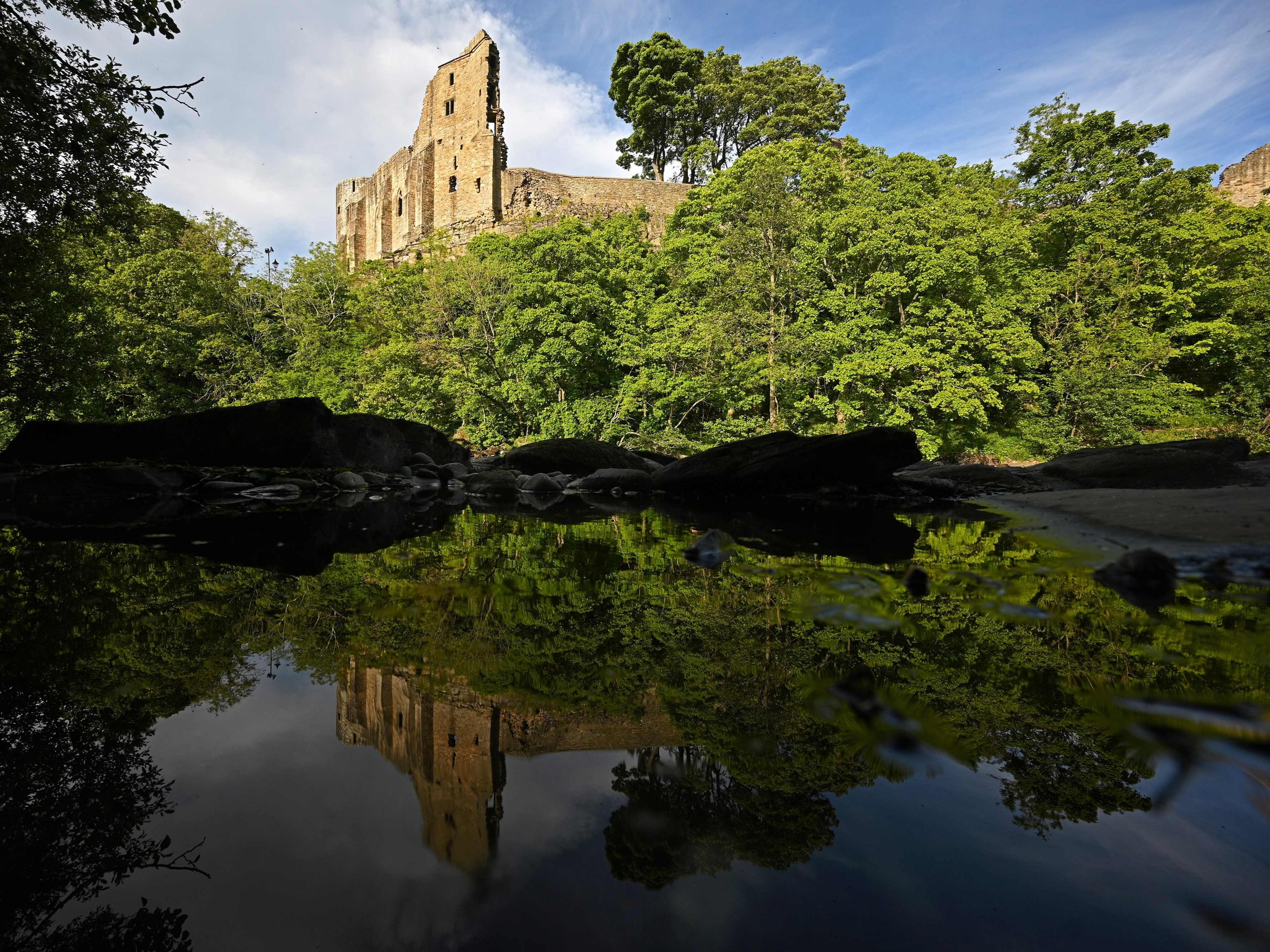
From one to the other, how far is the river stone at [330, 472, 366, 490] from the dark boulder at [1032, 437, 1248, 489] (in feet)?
31.0

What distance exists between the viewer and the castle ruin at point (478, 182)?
3412 cm

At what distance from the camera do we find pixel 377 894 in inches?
27.2

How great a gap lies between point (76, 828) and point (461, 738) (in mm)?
545

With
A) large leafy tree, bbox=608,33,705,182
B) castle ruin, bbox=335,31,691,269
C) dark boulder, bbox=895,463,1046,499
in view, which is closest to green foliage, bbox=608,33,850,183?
large leafy tree, bbox=608,33,705,182

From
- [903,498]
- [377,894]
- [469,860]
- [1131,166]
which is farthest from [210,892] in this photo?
[1131,166]

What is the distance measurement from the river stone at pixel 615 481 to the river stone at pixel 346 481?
291cm

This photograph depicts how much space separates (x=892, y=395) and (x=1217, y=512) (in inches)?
587

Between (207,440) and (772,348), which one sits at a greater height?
(772,348)

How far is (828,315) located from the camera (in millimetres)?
17922

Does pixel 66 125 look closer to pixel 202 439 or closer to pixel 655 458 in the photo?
pixel 202 439

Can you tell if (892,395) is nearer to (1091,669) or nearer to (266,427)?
(266,427)

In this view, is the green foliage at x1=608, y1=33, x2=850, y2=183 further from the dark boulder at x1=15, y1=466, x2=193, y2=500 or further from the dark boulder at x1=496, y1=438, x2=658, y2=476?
the dark boulder at x1=15, y1=466, x2=193, y2=500

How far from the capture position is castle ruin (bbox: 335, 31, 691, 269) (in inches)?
1344

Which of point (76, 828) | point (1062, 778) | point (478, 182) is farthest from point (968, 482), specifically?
point (478, 182)
